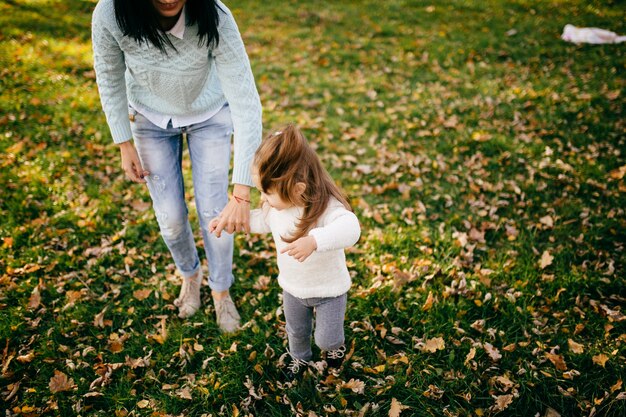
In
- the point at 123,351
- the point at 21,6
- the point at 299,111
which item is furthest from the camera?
the point at 21,6

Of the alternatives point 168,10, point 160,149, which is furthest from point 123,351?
point 168,10

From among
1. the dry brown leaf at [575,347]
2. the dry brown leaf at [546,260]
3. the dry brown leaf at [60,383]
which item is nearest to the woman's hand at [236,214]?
the dry brown leaf at [60,383]

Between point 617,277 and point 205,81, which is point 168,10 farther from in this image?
point 617,277

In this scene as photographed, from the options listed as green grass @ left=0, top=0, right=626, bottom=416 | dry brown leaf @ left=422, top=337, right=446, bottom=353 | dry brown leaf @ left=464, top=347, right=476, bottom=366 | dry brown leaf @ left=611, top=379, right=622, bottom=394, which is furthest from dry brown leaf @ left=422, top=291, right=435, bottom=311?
dry brown leaf @ left=611, top=379, right=622, bottom=394

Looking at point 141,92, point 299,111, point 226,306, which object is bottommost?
point 226,306

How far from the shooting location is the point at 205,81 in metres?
2.55

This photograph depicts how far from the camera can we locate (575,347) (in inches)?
116

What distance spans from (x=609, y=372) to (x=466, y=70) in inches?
238

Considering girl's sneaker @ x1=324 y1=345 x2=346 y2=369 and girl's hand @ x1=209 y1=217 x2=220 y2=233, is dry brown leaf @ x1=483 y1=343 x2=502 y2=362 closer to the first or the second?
girl's sneaker @ x1=324 y1=345 x2=346 y2=369

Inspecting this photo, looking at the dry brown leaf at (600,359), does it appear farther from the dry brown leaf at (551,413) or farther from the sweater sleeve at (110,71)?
the sweater sleeve at (110,71)

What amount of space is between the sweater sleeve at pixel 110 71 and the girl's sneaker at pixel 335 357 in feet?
6.35

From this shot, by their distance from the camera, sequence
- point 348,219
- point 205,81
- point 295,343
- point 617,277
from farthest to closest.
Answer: point 617,277 → point 295,343 → point 205,81 → point 348,219

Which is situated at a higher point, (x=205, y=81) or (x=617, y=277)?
(x=205, y=81)

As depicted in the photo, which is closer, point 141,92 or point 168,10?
point 168,10
